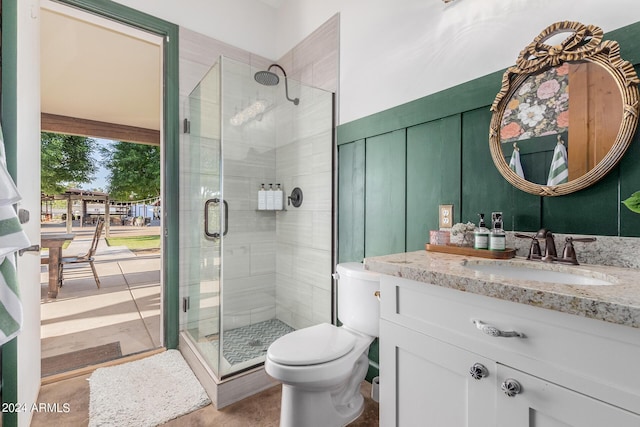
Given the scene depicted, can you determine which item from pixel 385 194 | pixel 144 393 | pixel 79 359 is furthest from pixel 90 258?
pixel 385 194

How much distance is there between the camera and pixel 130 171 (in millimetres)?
4379

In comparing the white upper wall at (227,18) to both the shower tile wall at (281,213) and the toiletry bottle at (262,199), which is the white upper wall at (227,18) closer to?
the shower tile wall at (281,213)

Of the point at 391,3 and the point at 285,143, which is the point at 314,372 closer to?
the point at 285,143

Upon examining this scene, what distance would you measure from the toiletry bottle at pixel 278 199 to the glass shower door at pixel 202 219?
544mm

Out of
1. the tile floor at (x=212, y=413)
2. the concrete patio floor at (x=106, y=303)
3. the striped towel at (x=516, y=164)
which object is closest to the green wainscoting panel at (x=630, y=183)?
the striped towel at (x=516, y=164)

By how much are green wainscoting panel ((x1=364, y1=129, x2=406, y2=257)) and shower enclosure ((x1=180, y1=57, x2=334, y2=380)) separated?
1.27ft

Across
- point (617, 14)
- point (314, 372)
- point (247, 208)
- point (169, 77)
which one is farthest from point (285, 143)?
point (617, 14)

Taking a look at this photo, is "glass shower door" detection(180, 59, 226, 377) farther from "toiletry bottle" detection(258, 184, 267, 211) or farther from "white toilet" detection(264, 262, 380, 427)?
"white toilet" detection(264, 262, 380, 427)

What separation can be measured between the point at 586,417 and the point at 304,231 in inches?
74.7

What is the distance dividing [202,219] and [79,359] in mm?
1321

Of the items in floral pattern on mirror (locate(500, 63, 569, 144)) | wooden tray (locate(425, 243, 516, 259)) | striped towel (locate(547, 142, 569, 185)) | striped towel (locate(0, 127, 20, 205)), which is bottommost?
wooden tray (locate(425, 243, 516, 259))

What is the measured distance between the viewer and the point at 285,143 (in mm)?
2422

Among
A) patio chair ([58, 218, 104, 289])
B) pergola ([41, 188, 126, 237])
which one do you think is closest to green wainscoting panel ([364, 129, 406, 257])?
patio chair ([58, 218, 104, 289])

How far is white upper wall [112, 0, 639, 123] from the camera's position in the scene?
3.89 feet
